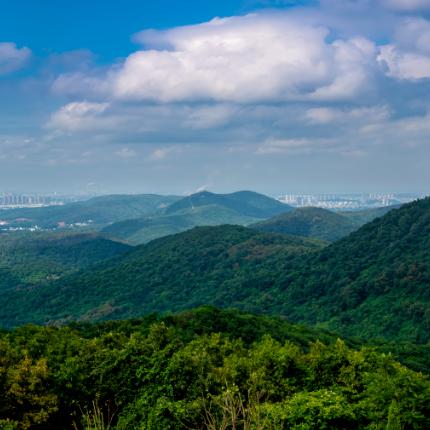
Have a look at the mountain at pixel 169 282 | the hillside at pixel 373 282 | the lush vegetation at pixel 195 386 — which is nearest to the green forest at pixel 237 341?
the lush vegetation at pixel 195 386

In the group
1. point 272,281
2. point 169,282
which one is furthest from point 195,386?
point 169,282

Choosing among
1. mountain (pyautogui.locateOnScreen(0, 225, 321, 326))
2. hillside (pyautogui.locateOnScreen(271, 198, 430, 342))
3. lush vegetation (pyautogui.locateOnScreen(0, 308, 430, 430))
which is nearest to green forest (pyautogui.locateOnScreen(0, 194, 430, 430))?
lush vegetation (pyautogui.locateOnScreen(0, 308, 430, 430))

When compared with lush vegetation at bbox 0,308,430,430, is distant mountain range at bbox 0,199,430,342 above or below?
below

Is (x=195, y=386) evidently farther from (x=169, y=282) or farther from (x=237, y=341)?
(x=169, y=282)

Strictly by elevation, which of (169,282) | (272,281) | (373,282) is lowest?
(169,282)

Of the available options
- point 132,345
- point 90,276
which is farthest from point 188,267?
point 132,345

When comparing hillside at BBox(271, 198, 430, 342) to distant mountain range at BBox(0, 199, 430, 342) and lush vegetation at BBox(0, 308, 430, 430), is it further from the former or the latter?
lush vegetation at BBox(0, 308, 430, 430)

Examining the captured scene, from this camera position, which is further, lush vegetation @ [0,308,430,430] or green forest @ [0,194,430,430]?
green forest @ [0,194,430,430]
